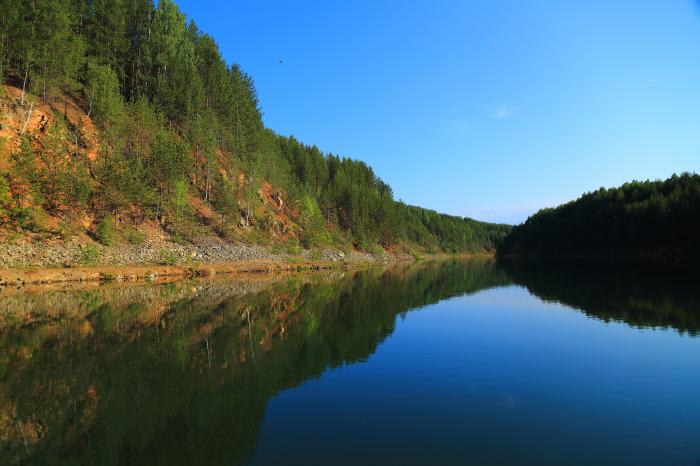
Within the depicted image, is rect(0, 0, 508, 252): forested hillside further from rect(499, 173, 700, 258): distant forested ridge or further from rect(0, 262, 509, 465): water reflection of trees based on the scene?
rect(499, 173, 700, 258): distant forested ridge

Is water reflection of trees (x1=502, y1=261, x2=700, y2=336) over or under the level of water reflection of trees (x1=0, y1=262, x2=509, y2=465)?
over

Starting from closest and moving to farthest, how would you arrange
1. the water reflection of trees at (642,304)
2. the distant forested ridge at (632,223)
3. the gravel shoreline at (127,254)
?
the water reflection of trees at (642,304) → the gravel shoreline at (127,254) → the distant forested ridge at (632,223)

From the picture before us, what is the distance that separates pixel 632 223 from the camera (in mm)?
115312

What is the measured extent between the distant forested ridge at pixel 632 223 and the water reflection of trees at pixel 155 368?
105m

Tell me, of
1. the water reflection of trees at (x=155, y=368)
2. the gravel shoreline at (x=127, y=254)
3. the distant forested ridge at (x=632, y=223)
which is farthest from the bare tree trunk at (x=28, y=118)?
the distant forested ridge at (x=632, y=223)

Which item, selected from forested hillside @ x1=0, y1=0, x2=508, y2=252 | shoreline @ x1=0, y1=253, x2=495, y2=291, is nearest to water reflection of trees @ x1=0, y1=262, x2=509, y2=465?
shoreline @ x1=0, y1=253, x2=495, y2=291

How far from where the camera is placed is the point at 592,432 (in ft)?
31.6

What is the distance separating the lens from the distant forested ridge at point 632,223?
9956cm

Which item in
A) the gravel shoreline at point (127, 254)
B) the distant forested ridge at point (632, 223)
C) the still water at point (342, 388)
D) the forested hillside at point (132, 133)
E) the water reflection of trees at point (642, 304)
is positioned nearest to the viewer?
the still water at point (342, 388)

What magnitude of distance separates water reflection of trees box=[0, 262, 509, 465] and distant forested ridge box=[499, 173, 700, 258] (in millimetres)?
104515

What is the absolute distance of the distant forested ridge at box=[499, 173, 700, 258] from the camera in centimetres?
9956

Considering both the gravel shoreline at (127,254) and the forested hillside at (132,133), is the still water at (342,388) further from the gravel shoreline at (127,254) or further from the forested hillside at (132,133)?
the forested hillside at (132,133)

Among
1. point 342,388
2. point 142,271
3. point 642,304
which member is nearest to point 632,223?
point 642,304

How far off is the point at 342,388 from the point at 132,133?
59.4 meters
